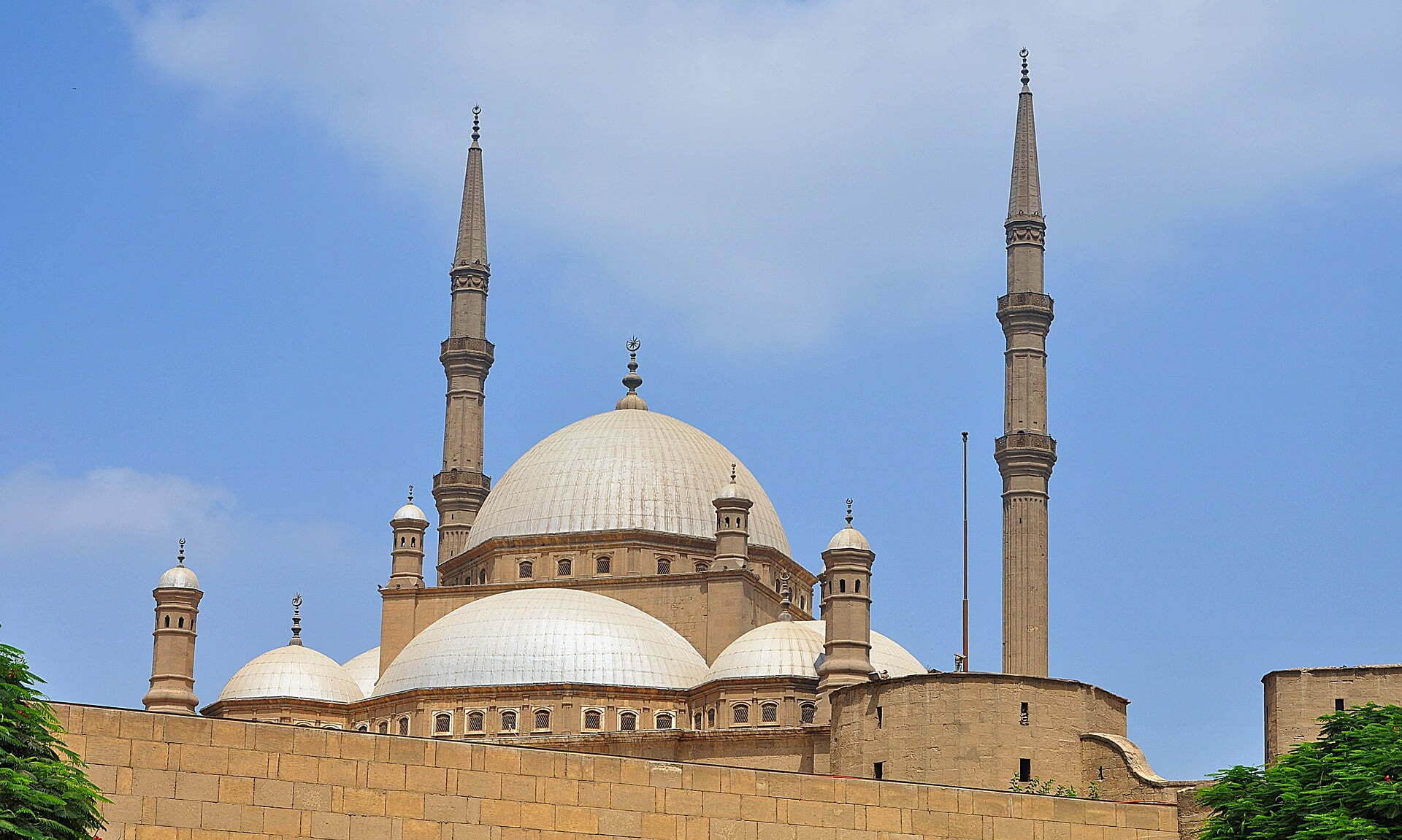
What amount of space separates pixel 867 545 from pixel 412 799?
787 inches

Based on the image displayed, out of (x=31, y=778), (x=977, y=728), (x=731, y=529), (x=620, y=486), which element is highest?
(x=620, y=486)

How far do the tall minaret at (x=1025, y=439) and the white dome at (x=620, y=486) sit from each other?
229 inches

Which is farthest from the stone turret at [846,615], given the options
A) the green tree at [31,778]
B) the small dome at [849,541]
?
the green tree at [31,778]

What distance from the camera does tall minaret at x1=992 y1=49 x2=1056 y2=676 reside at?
42.8 meters

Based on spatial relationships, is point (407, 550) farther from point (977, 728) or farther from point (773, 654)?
point (977, 728)

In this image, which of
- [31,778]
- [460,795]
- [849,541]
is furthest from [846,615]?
[31,778]

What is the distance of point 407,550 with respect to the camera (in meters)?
45.9

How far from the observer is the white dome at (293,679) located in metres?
43.6

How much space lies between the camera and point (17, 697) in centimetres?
1561

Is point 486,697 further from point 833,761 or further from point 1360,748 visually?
point 1360,748

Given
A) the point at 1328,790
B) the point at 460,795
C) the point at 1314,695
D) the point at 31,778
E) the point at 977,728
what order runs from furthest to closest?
the point at 977,728 < the point at 1314,695 < the point at 1328,790 < the point at 460,795 < the point at 31,778

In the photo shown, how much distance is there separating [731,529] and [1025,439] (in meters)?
6.00

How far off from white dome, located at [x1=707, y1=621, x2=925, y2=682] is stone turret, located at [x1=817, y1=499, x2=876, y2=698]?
367mm

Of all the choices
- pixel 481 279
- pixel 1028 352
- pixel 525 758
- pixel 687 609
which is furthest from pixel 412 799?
pixel 481 279
